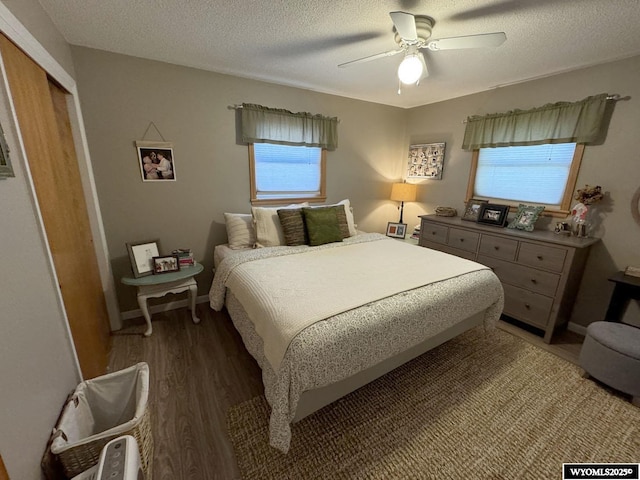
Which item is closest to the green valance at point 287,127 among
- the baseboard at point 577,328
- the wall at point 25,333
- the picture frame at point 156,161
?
the picture frame at point 156,161

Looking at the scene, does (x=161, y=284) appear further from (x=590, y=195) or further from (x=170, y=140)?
(x=590, y=195)

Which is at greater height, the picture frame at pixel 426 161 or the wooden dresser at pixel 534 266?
the picture frame at pixel 426 161

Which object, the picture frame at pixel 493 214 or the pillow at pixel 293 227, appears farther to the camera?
the picture frame at pixel 493 214

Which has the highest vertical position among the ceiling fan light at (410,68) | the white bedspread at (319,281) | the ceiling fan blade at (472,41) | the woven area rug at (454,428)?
the ceiling fan blade at (472,41)

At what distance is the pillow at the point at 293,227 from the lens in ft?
8.68

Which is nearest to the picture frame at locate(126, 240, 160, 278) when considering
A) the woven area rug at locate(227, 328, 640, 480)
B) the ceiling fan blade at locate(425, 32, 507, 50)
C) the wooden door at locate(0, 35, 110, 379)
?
the wooden door at locate(0, 35, 110, 379)

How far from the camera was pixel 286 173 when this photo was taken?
127 inches

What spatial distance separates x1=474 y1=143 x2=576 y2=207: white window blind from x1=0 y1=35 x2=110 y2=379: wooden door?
3906mm

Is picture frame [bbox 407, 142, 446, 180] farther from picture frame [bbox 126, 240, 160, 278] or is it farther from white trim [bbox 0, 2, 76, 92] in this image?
white trim [bbox 0, 2, 76, 92]

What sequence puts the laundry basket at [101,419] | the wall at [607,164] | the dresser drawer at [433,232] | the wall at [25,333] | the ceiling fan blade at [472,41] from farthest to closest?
1. the dresser drawer at [433,232]
2. the wall at [607,164]
3. the ceiling fan blade at [472,41]
4. the laundry basket at [101,419]
5. the wall at [25,333]

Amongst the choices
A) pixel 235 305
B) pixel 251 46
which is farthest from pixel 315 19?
pixel 235 305

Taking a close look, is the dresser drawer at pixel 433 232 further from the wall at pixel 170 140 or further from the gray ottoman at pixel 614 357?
the wall at pixel 170 140

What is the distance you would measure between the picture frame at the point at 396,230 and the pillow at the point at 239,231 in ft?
7.05

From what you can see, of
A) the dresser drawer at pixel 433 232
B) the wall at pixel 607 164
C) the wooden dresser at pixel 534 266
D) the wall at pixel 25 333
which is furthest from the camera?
the dresser drawer at pixel 433 232
